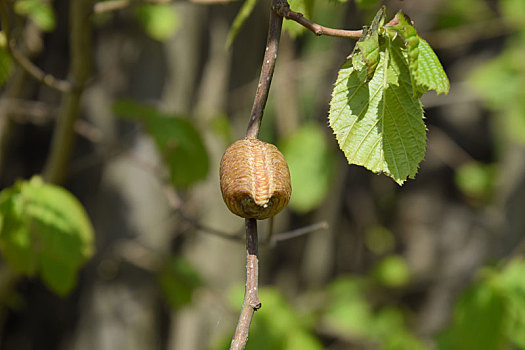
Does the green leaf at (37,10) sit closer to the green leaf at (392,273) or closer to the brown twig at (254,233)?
the brown twig at (254,233)

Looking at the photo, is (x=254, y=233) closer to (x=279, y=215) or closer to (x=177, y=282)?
(x=177, y=282)

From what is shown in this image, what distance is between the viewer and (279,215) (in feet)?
6.71

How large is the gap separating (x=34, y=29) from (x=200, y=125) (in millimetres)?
549

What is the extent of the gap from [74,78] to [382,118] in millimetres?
628

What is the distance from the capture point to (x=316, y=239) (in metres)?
2.15

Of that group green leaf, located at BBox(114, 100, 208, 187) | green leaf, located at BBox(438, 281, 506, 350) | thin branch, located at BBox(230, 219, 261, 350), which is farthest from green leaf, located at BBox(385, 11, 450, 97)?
green leaf, located at BBox(438, 281, 506, 350)

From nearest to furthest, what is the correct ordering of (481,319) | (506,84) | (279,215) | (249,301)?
(249,301) < (481,319) < (506,84) < (279,215)

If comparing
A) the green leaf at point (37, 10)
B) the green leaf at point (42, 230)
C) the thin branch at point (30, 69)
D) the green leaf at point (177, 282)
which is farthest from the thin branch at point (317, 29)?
the green leaf at point (177, 282)

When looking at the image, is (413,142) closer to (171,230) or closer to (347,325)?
(171,230)

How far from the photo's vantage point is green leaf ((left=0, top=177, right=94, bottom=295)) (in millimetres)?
908

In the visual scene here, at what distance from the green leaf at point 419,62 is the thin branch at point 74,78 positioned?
554 millimetres

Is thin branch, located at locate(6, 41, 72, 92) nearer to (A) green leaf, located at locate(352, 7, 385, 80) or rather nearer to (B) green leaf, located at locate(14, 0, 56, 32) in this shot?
(B) green leaf, located at locate(14, 0, 56, 32)

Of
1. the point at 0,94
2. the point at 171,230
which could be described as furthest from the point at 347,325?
the point at 0,94

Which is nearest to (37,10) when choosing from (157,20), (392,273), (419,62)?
(157,20)
